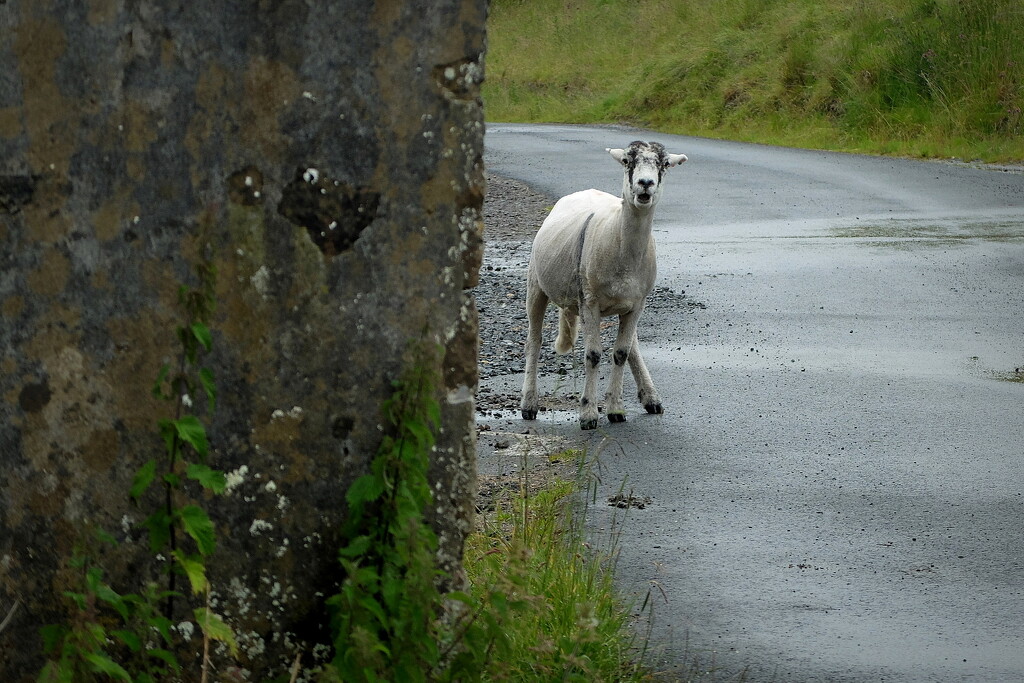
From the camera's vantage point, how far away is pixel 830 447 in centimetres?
770

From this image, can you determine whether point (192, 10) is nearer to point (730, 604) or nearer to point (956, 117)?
point (730, 604)

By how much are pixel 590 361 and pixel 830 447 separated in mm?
1600

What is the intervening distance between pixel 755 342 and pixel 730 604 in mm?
5139

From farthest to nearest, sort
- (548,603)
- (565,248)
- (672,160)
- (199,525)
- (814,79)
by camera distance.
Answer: (814,79)
(565,248)
(672,160)
(548,603)
(199,525)

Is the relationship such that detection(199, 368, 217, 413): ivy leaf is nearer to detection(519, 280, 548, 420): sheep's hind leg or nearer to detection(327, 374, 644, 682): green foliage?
detection(327, 374, 644, 682): green foliage

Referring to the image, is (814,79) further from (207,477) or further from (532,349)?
(207,477)

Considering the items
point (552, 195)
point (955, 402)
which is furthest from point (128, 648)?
point (552, 195)

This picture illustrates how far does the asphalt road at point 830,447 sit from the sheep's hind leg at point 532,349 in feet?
0.53

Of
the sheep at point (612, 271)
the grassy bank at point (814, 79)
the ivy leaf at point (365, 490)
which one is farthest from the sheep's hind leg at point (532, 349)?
the grassy bank at point (814, 79)

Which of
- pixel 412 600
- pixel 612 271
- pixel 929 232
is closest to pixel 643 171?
pixel 612 271

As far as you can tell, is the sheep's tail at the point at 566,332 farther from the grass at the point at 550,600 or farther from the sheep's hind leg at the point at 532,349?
the grass at the point at 550,600

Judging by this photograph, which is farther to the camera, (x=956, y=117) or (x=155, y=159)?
(x=956, y=117)

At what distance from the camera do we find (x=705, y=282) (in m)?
12.4

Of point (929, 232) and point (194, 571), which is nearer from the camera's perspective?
point (194, 571)
